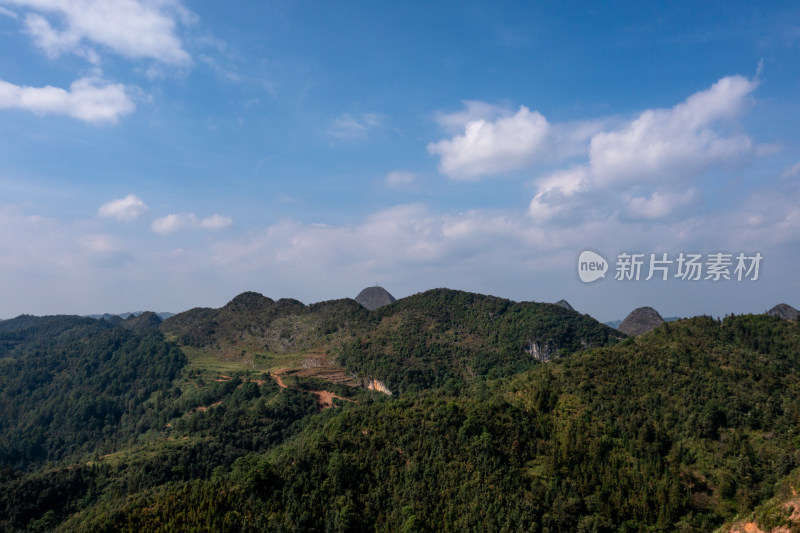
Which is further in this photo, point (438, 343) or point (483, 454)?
point (438, 343)

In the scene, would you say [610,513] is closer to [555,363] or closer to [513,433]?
[513,433]

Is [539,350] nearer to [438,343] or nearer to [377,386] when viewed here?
[438,343]

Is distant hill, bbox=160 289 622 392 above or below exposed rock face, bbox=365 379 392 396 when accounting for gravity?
above

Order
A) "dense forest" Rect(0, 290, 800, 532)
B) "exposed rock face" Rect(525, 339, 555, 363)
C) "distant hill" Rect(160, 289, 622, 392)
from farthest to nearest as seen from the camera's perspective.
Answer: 1. "exposed rock face" Rect(525, 339, 555, 363)
2. "distant hill" Rect(160, 289, 622, 392)
3. "dense forest" Rect(0, 290, 800, 532)

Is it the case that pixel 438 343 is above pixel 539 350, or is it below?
below

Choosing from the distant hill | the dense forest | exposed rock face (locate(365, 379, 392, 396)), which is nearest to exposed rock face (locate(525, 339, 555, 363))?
the distant hill

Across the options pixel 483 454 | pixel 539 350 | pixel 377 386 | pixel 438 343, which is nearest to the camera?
pixel 483 454

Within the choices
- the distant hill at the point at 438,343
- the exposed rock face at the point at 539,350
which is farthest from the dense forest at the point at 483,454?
the exposed rock face at the point at 539,350

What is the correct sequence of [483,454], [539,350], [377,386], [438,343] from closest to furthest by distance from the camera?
[483,454]
[377,386]
[539,350]
[438,343]

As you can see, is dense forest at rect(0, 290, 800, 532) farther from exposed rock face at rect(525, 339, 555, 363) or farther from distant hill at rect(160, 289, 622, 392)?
exposed rock face at rect(525, 339, 555, 363)

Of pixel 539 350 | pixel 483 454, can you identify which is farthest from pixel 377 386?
pixel 483 454

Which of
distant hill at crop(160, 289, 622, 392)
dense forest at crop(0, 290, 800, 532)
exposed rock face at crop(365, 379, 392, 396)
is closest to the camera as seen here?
dense forest at crop(0, 290, 800, 532)

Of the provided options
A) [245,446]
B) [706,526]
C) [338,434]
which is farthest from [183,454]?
→ [706,526]
